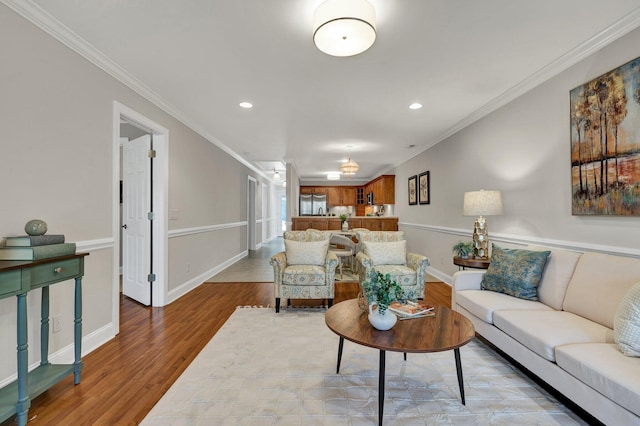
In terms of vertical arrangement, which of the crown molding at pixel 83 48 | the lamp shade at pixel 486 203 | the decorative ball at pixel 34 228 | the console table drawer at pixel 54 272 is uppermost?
the crown molding at pixel 83 48

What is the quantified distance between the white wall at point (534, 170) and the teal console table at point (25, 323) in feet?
12.7

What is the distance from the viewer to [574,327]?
195 cm

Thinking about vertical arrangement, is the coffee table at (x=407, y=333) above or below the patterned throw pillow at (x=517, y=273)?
below

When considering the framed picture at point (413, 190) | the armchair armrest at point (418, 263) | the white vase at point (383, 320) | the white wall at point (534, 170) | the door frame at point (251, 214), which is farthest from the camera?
the door frame at point (251, 214)

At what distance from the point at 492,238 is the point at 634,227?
161 centimetres

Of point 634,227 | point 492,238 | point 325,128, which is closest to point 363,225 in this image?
point 325,128

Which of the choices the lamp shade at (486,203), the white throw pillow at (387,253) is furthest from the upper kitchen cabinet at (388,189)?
the lamp shade at (486,203)

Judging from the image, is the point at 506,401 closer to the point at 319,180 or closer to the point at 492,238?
the point at 492,238

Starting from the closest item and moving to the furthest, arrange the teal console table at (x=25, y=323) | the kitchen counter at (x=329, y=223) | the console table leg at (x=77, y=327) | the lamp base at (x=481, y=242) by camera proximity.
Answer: the teal console table at (x=25, y=323), the console table leg at (x=77, y=327), the lamp base at (x=481, y=242), the kitchen counter at (x=329, y=223)

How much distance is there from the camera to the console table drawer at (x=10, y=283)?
59.5 inches

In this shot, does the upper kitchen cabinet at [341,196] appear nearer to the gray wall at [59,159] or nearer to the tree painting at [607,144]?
the gray wall at [59,159]

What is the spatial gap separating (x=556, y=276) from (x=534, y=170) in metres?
1.15

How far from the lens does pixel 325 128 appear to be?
4676 mm

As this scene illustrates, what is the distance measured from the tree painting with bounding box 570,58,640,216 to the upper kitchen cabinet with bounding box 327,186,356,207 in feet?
28.3
